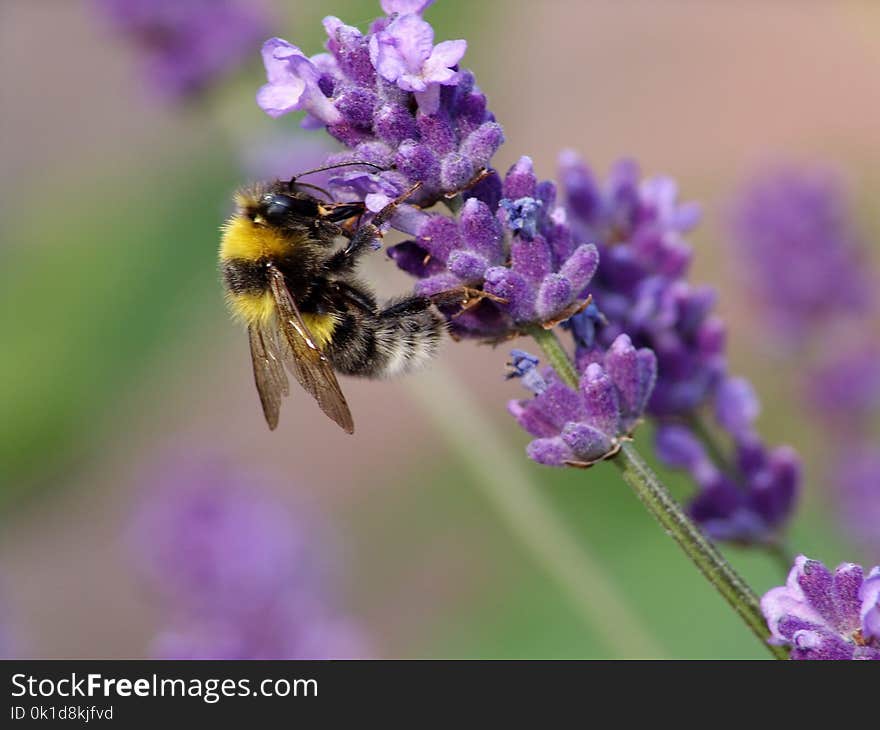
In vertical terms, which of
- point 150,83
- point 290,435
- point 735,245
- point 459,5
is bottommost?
point 290,435

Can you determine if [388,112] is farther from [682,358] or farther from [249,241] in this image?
[682,358]

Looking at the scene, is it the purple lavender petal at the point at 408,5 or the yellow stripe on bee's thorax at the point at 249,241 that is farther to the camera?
the yellow stripe on bee's thorax at the point at 249,241

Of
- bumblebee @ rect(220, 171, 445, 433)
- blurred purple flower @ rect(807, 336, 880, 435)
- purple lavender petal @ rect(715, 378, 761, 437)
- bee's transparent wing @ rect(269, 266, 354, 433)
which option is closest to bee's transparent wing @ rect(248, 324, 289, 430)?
bumblebee @ rect(220, 171, 445, 433)

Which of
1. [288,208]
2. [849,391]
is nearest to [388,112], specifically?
[288,208]

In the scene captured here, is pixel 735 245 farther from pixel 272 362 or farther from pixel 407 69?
pixel 407 69

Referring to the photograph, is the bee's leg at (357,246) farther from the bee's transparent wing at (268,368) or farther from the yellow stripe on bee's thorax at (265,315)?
the bee's transparent wing at (268,368)

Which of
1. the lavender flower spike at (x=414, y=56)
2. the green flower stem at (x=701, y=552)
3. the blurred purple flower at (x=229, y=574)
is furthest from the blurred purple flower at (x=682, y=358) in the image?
the blurred purple flower at (x=229, y=574)
